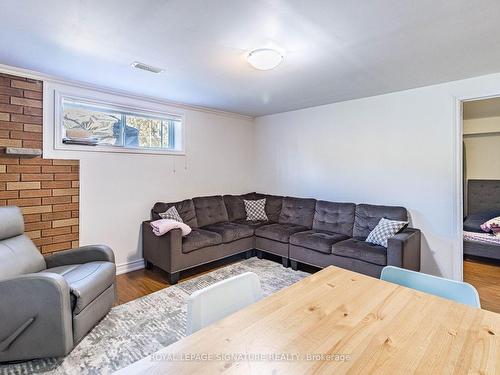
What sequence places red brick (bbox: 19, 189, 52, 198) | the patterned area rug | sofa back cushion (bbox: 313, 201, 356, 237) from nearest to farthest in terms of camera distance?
the patterned area rug, red brick (bbox: 19, 189, 52, 198), sofa back cushion (bbox: 313, 201, 356, 237)

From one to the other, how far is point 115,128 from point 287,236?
2686 mm

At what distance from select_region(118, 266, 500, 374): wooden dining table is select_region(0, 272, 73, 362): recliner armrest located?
4.74ft

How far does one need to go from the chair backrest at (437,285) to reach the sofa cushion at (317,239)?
185 cm

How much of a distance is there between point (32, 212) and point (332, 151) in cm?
384

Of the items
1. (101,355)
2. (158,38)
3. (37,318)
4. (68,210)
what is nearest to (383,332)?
(101,355)

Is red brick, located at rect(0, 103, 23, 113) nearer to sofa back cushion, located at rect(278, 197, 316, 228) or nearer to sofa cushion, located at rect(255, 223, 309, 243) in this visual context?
sofa cushion, located at rect(255, 223, 309, 243)

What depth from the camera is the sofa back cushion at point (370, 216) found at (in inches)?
131

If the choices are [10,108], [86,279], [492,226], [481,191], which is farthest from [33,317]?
[481,191]

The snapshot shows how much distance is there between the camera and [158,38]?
2.07 meters

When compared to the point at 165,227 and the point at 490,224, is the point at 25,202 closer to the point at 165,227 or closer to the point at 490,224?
the point at 165,227

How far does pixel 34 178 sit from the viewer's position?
2898 mm

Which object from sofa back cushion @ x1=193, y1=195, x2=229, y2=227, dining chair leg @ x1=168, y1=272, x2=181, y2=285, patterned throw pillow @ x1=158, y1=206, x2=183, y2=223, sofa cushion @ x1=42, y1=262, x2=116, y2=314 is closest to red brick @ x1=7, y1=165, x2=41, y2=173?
sofa cushion @ x1=42, y1=262, x2=116, y2=314

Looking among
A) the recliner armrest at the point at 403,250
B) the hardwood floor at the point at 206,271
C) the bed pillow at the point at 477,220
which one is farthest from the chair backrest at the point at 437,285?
the bed pillow at the point at 477,220

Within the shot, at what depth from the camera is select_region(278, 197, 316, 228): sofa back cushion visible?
4156mm
